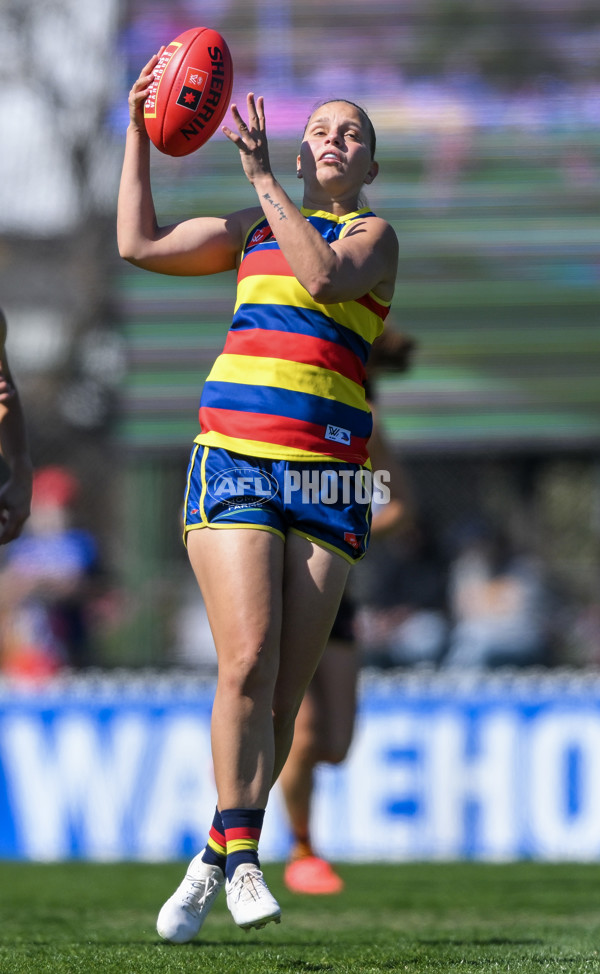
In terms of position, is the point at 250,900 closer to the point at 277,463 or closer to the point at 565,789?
the point at 277,463

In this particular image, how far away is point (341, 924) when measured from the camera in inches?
196

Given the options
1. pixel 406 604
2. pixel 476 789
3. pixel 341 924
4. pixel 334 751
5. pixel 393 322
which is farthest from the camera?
pixel 393 322

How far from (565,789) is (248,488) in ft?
16.8

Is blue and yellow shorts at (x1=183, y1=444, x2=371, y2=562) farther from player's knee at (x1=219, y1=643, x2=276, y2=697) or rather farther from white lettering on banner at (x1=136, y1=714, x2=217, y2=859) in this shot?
white lettering on banner at (x1=136, y1=714, x2=217, y2=859)

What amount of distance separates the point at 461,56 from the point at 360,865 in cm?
676

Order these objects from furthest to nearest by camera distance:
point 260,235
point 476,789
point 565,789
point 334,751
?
point 476,789 < point 565,789 < point 334,751 < point 260,235

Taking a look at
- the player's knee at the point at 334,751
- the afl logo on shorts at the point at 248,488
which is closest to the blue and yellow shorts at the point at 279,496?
the afl logo on shorts at the point at 248,488

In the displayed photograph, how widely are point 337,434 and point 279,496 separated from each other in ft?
0.72

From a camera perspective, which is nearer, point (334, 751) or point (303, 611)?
point (303, 611)

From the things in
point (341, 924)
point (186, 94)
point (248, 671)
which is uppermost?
point (186, 94)

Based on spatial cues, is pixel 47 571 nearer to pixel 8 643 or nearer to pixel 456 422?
pixel 8 643

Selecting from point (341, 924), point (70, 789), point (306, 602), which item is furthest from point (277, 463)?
point (70, 789)

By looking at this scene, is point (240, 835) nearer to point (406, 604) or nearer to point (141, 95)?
point (141, 95)

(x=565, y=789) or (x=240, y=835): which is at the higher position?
(x=240, y=835)
